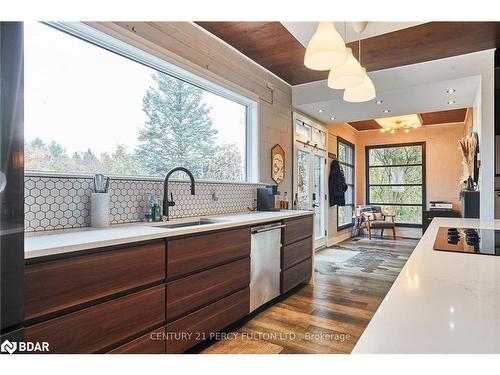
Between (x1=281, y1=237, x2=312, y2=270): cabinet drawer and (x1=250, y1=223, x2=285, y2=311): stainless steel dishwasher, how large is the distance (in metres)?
0.09

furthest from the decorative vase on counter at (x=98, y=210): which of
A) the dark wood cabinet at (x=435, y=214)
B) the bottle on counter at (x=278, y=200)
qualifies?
the dark wood cabinet at (x=435, y=214)

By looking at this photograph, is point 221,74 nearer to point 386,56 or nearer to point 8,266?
point 386,56

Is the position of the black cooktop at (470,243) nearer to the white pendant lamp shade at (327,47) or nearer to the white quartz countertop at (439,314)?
the white quartz countertop at (439,314)

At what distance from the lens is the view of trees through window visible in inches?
69.9

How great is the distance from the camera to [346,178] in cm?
716

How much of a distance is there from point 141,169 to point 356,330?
7.09 ft

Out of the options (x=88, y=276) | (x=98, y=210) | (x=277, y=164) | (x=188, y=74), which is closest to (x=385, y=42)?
(x=277, y=164)

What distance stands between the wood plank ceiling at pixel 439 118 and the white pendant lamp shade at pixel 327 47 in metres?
5.11

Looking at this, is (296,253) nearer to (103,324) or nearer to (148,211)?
(148,211)

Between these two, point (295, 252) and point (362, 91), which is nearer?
point (362, 91)

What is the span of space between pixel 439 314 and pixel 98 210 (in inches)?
73.1

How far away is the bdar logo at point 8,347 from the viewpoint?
2.73 feet

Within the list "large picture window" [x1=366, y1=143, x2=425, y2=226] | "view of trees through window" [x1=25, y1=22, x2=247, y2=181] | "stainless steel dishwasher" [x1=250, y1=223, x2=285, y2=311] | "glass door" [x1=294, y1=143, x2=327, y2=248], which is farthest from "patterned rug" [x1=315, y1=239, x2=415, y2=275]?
"view of trees through window" [x1=25, y1=22, x2=247, y2=181]
